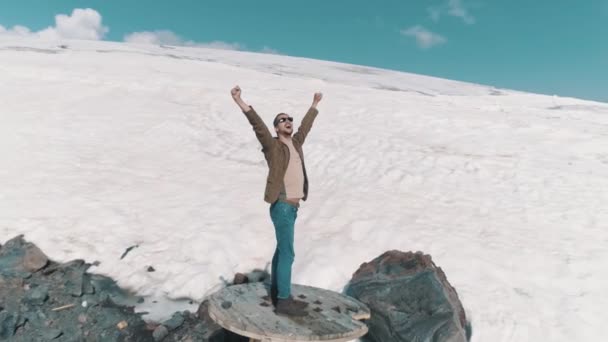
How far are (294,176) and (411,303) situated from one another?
2.46m

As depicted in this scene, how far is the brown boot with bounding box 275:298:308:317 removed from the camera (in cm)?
549

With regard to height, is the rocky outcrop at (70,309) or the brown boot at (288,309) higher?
the brown boot at (288,309)

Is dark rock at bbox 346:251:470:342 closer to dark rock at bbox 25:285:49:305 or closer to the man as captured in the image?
the man

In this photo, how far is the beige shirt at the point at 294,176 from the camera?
17.4ft

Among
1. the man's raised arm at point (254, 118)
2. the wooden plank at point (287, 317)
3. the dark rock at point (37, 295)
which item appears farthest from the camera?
the dark rock at point (37, 295)

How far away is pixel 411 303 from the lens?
6051 millimetres

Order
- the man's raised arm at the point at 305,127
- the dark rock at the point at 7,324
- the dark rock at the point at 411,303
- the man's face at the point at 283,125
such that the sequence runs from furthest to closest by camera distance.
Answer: the dark rock at the point at 7,324 → the man's raised arm at the point at 305,127 → the dark rock at the point at 411,303 → the man's face at the point at 283,125

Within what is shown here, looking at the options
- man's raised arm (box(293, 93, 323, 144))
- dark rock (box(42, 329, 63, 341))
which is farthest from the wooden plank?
dark rock (box(42, 329, 63, 341))

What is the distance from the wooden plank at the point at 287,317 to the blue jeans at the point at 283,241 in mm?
382

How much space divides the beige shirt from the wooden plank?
1.50m

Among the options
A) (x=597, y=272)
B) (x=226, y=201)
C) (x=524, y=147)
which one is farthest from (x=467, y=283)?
(x=524, y=147)

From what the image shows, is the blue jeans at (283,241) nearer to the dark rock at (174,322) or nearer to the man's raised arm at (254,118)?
the man's raised arm at (254,118)

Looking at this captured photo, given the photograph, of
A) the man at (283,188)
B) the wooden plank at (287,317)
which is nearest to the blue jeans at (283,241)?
the man at (283,188)

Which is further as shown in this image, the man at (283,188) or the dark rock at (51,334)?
the dark rock at (51,334)
